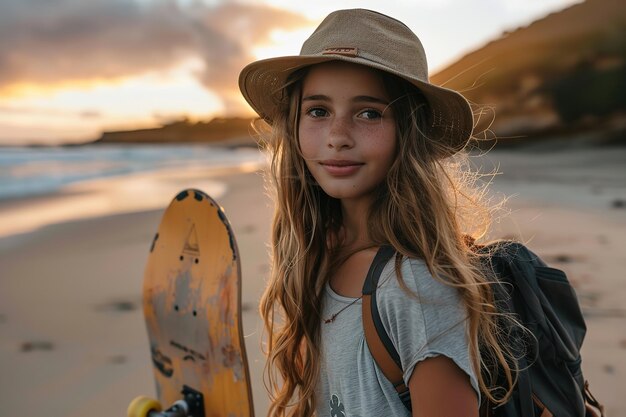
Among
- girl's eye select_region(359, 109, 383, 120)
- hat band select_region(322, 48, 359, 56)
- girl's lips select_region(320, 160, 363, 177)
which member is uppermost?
hat band select_region(322, 48, 359, 56)

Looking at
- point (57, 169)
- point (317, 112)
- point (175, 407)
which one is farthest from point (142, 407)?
point (57, 169)

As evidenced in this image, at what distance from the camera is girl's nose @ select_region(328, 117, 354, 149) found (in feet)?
4.57

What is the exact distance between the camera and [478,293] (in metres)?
1.18

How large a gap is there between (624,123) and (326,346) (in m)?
17.0

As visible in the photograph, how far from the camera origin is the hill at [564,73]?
1727 centimetres

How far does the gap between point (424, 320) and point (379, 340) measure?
0.12 meters

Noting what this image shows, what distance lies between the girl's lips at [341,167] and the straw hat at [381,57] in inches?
9.1

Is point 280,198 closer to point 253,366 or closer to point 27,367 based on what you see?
point 253,366

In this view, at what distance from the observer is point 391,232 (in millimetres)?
1341

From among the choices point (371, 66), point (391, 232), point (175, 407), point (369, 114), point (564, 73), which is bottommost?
point (175, 407)

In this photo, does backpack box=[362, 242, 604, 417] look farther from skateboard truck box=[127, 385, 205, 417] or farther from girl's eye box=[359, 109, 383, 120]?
skateboard truck box=[127, 385, 205, 417]

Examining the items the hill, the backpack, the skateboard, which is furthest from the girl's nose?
the hill

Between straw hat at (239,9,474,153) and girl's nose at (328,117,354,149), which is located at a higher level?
straw hat at (239,9,474,153)

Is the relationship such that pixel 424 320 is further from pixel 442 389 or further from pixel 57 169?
pixel 57 169
